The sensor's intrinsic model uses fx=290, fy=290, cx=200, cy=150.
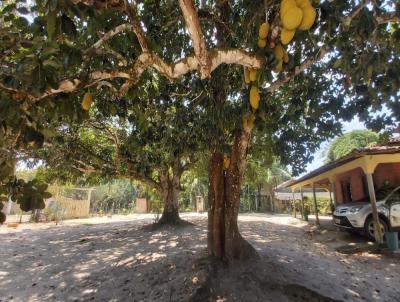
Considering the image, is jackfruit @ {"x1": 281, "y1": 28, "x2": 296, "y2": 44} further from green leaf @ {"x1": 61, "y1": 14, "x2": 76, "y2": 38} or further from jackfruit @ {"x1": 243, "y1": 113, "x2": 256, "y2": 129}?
jackfruit @ {"x1": 243, "y1": 113, "x2": 256, "y2": 129}

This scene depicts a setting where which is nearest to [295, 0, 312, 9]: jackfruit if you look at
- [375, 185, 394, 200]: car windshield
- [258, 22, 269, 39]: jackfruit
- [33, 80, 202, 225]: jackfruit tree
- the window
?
[258, 22, 269, 39]: jackfruit

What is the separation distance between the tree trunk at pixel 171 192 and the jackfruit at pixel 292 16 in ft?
40.3

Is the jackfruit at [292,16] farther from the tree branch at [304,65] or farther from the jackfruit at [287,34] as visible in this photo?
the tree branch at [304,65]

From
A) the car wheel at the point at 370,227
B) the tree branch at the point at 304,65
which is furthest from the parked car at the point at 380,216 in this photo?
the tree branch at the point at 304,65

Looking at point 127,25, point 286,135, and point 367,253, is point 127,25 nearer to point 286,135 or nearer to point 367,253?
point 286,135

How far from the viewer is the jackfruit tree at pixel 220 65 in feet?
6.96

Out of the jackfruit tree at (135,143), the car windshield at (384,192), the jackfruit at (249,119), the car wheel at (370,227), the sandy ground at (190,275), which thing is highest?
the jackfruit tree at (135,143)

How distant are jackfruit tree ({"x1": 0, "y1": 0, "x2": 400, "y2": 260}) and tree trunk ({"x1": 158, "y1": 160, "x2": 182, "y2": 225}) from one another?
686 cm

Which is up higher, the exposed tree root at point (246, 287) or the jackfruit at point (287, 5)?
the jackfruit at point (287, 5)

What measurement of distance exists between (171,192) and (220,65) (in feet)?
34.8

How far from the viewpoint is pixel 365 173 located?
9906 mm

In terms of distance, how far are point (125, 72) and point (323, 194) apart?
3718 cm

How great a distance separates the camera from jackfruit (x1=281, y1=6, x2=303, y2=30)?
6.27ft

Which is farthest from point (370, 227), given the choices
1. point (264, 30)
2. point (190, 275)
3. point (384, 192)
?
point (264, 30)
